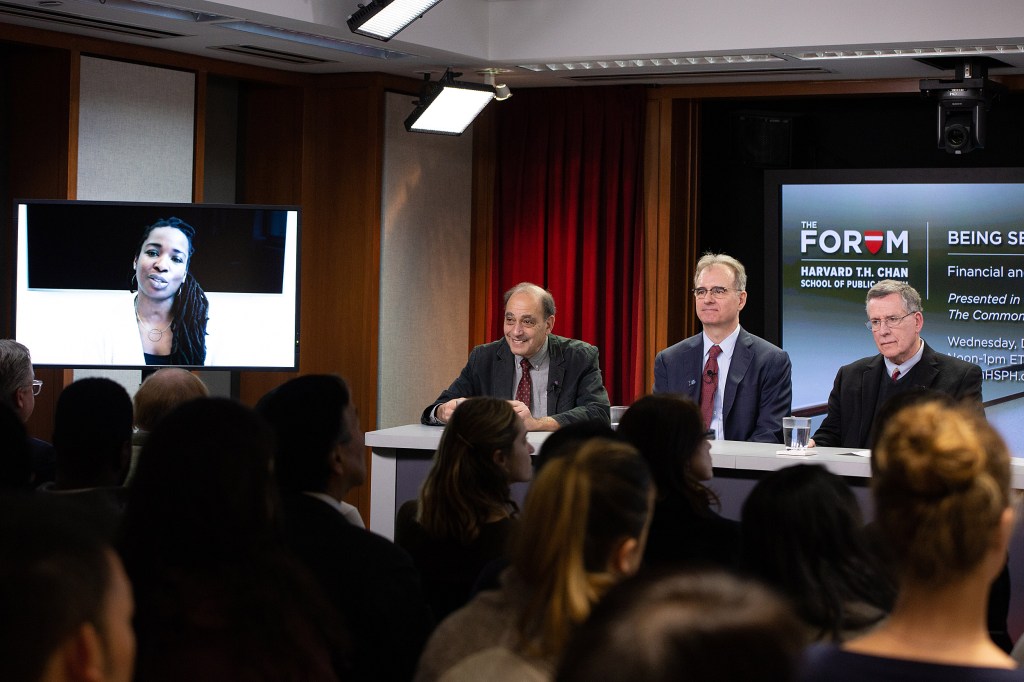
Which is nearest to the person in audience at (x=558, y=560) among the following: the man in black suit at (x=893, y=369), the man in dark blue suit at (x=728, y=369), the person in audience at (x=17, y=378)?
the person in audience at (x=17, y=378)

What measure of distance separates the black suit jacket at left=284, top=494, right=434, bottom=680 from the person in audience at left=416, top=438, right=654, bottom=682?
35 cm

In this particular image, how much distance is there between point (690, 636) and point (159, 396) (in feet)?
10.0

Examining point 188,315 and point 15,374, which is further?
point 188,315

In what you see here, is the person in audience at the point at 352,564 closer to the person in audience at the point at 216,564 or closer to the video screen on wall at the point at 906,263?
the person in audience at the point at 216,564

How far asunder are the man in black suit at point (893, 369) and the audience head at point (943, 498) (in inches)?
120

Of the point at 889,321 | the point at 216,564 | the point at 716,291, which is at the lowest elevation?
the point at 216,564

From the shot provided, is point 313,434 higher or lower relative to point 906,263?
lower

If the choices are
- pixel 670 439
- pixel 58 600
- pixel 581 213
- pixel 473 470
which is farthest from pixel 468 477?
pixel 581 213

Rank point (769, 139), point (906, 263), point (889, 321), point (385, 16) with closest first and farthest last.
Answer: point (889, 321)
point (385, 16)
point (906, 263)
point (769, 139)

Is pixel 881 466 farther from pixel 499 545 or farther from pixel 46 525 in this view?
pixel 499 545

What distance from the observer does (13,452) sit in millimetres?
2361

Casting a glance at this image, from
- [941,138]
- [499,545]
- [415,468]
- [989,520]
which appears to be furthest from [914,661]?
[941,138]

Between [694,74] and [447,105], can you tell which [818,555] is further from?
[694,74]

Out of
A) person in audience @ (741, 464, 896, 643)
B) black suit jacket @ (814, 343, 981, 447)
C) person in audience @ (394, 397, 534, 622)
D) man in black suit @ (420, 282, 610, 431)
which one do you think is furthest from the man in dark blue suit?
person in audience @ (741, 464, 896, 643)
